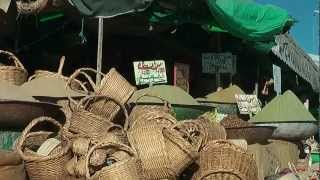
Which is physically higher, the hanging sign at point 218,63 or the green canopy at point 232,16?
the green canopy at point 232,16

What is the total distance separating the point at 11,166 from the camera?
5.05 metres

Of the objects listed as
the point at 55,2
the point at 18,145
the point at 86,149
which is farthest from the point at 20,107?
the point at 55,2

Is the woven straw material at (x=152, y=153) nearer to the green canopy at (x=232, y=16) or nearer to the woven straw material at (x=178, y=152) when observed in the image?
the woven straw material at (x=178, y=152)

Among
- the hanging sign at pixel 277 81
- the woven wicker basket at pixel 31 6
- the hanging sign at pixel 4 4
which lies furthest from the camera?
the hanging sign at pixel 277 81

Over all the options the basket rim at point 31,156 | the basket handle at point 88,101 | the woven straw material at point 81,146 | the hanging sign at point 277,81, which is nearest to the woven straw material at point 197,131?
the basket handle at point 88,101

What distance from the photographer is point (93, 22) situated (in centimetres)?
830

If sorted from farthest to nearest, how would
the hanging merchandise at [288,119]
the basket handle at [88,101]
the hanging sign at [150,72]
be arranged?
the hanging merchandise at [288,119] → the hanging sign at [150,72] → the basket handle at [88,101]

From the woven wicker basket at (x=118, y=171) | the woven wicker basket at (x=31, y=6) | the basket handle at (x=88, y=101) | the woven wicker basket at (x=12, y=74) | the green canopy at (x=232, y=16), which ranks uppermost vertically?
the woven wicker basket at (x=31, y=6)

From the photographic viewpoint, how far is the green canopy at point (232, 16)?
8.05 meters

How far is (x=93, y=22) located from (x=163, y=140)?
320 centimetres

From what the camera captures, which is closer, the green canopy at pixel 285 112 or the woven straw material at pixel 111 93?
the woven straw material at pixel 111 93

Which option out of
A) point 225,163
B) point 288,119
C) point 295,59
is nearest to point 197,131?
point 225,163

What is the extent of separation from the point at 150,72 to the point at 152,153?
2.44 meters

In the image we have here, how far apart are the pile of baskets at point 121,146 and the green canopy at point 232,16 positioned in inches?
83.0
